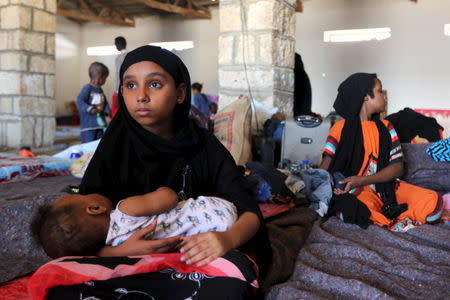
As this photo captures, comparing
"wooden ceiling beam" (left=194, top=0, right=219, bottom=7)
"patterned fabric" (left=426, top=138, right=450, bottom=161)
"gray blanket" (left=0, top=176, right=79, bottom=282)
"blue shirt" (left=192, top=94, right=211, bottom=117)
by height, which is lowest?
"gray blanket" (left=0, top=176, right=79, bottom=282)

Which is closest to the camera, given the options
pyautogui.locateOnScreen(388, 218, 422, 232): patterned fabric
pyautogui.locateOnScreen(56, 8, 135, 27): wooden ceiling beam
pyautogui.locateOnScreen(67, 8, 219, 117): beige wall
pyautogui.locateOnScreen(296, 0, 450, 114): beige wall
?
pyautogui.locateOnScreen(388, 218, 422, 232): patterned fabric

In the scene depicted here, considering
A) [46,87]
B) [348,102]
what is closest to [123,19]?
[46,87]

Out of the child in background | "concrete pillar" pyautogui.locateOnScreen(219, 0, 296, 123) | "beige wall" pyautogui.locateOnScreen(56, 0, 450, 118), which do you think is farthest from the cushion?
"beige wall" pyautogui.locateOnScreen(56, 0, 450, 118)

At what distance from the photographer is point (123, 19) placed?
40.7ft

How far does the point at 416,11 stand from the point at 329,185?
7.11 m

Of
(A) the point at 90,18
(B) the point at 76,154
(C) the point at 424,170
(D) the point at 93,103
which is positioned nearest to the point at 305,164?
(C) the point at 424,170

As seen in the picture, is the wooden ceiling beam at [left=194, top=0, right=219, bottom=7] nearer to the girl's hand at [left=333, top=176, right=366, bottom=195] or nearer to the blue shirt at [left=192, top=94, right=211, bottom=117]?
the blue shirt at [left=192, top=94, right=211, bottom=117]

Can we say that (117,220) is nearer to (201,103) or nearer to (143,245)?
(143,245)

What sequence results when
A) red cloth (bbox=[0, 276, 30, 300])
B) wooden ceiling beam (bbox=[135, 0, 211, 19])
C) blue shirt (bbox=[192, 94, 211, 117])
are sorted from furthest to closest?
wooden ceiling beam (bbox=[135, 0, 211, 19]) < blue shirt (bbox=[192, 94, 211, 117]) < red cloth (bbox=[0, 276, 30, 300])

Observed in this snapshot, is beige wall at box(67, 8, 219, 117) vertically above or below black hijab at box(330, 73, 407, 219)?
above

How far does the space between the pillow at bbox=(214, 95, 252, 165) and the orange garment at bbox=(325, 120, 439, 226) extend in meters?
0.78

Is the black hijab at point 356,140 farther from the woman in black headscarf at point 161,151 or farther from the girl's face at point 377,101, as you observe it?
the woman in black headscarf at point 161,151

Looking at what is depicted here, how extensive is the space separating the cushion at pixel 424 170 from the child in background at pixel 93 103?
3473mm

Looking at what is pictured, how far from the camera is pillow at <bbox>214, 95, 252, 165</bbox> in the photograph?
3.34 m
